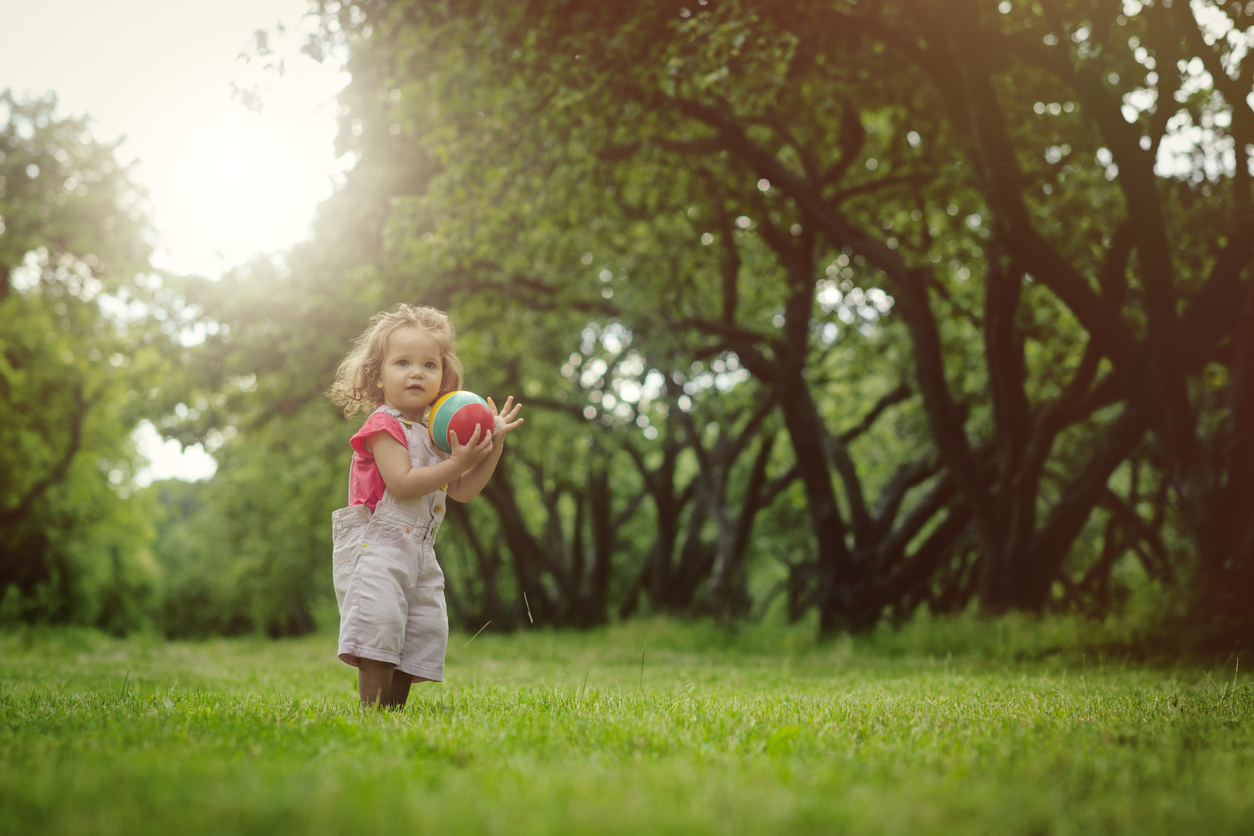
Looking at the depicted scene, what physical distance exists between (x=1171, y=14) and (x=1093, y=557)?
2017cm

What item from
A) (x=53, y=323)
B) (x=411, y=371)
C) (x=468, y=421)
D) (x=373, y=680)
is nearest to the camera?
(x=373, y=680)

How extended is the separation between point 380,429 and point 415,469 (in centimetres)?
28

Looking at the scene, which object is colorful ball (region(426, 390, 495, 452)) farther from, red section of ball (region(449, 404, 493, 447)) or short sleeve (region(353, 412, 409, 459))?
short sleeve (region(353, 412, 409, 459))

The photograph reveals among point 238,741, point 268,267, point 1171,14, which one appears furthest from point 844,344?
point 238,741

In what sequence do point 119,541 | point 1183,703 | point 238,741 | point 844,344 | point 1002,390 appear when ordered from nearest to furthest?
point 238,741
point 1183,703
point 1002,390
point 844,344
point 119,541

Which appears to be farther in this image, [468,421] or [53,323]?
[53,323]

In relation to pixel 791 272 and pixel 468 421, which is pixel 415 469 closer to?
pixel 468 421

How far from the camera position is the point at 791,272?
47.2 feet

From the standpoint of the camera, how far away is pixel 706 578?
1107 inches

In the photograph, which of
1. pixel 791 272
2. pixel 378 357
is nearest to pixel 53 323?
pixel 791 272

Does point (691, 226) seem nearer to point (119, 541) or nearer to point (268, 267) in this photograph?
point (268, 267)

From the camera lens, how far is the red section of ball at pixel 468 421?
415 centimetres

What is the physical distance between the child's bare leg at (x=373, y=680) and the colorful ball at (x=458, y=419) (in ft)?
3.51

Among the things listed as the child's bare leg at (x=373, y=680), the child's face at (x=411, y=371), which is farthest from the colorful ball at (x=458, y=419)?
the child's bare leg at (x=373, y=680)
